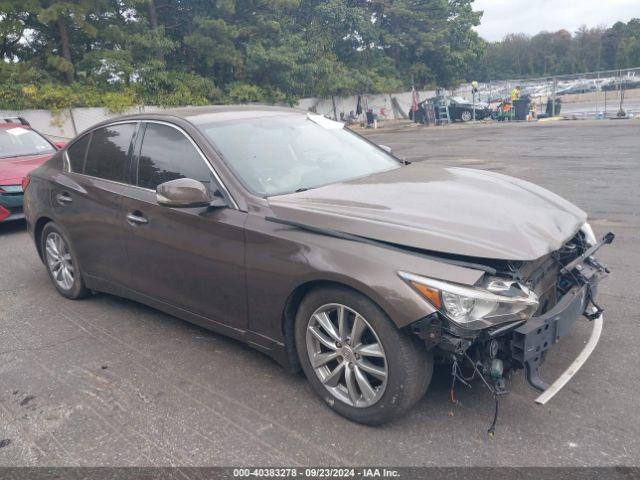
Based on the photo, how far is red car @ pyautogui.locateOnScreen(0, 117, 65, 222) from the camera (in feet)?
26.4

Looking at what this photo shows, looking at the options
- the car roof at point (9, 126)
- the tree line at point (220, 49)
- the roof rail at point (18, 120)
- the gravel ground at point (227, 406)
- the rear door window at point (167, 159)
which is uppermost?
the tree line at point (220, 49)

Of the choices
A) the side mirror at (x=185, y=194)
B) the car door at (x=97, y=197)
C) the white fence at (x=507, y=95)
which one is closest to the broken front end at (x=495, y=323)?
the side mirror at (x=185, y=194)

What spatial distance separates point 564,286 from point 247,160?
2107 mm

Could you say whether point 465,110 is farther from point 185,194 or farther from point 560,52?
point 560,52

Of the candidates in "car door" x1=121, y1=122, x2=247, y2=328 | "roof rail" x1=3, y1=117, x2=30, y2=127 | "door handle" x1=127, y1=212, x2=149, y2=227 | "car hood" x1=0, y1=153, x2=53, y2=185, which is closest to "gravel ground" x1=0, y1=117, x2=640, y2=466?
"car door" x1=121, y1=122, x2=247, y2=328

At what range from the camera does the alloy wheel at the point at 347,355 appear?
302cm

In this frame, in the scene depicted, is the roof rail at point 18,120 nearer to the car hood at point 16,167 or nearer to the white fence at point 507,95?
the car hood at point 16,167

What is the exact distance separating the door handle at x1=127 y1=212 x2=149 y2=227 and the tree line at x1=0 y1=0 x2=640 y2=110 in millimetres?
21556

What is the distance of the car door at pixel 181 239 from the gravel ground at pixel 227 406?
0.43 metres

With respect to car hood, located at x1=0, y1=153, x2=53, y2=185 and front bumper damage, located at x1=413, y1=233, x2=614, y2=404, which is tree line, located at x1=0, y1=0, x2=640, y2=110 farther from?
front bumper damage, located at x1=413, y1=233, x2=614, y2=404

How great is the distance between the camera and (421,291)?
2789 millimetres

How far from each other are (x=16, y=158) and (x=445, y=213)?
25.9 ft

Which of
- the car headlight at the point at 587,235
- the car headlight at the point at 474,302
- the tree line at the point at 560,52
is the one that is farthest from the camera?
the tree line at the point at 560,52

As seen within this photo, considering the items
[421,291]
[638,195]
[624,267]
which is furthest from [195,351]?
[638,195]
